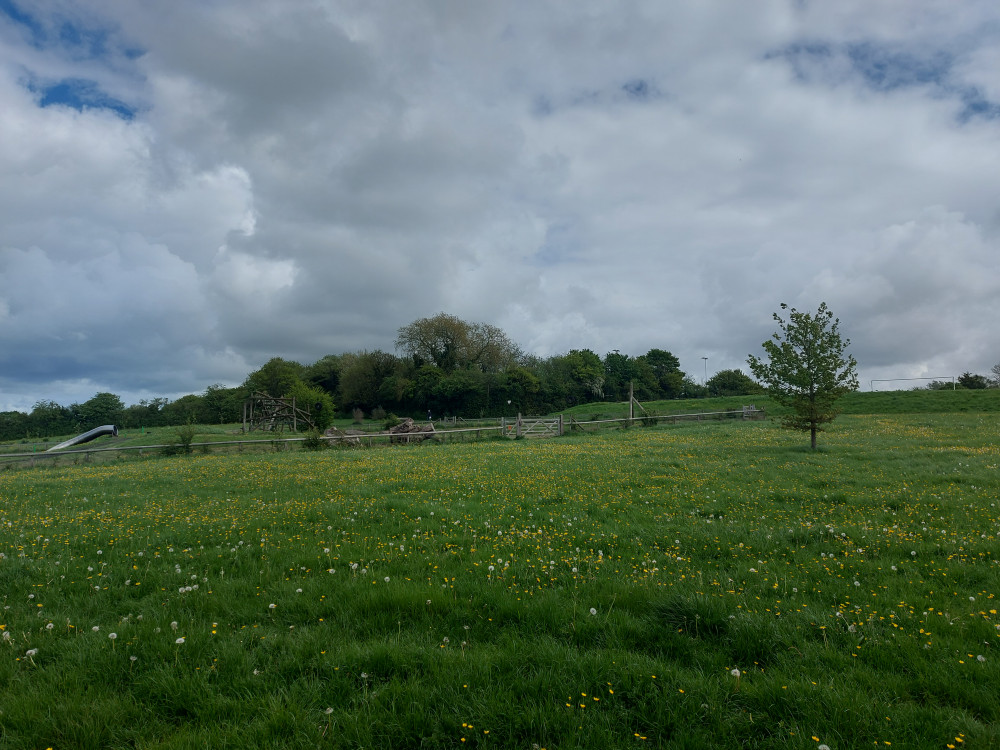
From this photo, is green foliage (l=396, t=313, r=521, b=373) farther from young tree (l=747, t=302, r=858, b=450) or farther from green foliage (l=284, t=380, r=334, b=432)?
young tree (l=747, t=302, r=858, b=450)

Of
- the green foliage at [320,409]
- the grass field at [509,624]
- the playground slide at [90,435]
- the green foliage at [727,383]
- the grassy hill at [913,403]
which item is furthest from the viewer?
the green foliage at [727,383]

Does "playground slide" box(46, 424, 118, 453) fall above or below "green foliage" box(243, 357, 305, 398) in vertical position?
below

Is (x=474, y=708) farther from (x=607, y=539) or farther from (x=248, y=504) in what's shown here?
(x=248, y=504)

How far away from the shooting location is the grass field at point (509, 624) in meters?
3.54

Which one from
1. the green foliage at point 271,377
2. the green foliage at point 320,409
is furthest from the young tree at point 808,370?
the green foliage at point 271,377

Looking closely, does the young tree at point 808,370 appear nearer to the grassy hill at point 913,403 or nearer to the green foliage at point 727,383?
the grassy hill at point 913,403

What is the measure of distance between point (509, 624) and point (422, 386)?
76.8m

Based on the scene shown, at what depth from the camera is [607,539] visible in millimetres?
7910

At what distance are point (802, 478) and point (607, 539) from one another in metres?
8.11

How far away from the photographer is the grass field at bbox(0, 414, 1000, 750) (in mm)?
3543

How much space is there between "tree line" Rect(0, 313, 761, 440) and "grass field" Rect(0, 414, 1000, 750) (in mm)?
67398

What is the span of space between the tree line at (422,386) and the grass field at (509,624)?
221 ft

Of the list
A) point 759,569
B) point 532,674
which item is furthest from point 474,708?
point 759,569

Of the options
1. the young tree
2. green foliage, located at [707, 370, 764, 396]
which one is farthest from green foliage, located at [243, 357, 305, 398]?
green foliage, located at [707, 370, 764, 396]
